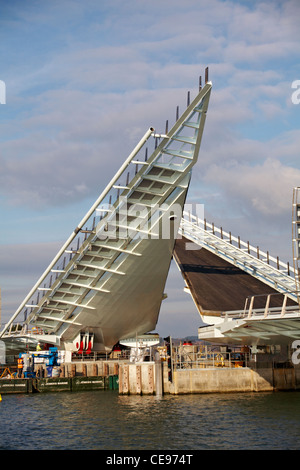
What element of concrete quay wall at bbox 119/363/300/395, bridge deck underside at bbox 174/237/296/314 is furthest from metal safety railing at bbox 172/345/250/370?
bridge deck underside at bbox 174/237/296/314

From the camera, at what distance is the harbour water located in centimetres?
2719

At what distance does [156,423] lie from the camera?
31969mm

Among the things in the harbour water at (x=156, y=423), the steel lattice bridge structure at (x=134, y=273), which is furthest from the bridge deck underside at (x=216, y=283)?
the harbour water at (x=156, y=423)

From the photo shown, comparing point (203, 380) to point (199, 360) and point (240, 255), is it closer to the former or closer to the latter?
point (199, 360)

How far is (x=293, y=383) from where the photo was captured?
45.2 metres

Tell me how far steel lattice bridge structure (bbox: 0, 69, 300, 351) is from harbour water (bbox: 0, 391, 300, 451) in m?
5.14

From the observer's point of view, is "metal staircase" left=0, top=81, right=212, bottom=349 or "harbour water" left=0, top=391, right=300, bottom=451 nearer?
"harbour water" left=0, top=391, right=300, bottom=451

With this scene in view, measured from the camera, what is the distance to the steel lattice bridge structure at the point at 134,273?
4716 centimetres

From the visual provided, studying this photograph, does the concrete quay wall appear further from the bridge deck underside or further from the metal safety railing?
the bridge deck underside

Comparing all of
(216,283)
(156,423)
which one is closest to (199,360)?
(156,423)
